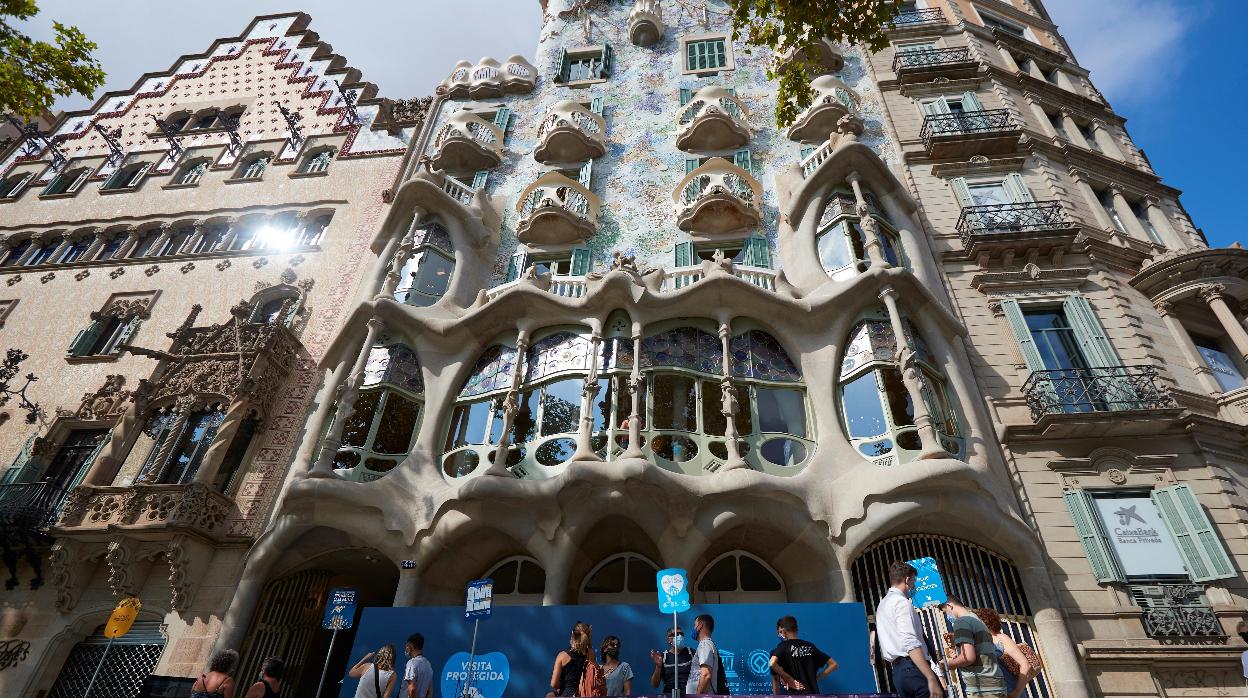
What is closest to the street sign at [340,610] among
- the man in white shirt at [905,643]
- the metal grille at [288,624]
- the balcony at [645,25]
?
the metal grille at [288,624]

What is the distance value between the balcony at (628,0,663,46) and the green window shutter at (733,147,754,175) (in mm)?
8145

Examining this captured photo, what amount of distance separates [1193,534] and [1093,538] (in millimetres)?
1537

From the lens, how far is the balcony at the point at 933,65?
64.0ft

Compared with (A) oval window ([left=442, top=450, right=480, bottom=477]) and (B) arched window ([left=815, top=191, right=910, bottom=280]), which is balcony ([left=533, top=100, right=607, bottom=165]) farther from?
(A) oval window ([left=442, top=450, right=480, bottom=477])

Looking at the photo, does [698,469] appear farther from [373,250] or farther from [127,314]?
[127,314]

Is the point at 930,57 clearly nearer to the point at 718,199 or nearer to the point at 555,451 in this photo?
the point at 718,199

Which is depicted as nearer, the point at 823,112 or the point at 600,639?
the point at 600,639

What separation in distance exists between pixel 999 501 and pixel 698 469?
5211 millimetres

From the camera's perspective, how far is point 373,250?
57.4 ft

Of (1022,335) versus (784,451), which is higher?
(1022,335)

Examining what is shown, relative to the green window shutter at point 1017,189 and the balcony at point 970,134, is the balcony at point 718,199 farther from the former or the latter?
the green window shutter at point 1017,189

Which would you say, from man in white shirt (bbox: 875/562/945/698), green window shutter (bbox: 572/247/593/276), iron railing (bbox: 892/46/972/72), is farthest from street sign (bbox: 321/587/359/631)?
iron railing (bbox: 892/46/972/72)

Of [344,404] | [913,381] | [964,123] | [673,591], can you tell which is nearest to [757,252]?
[913,381]

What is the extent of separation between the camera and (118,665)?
1252 centimetres
